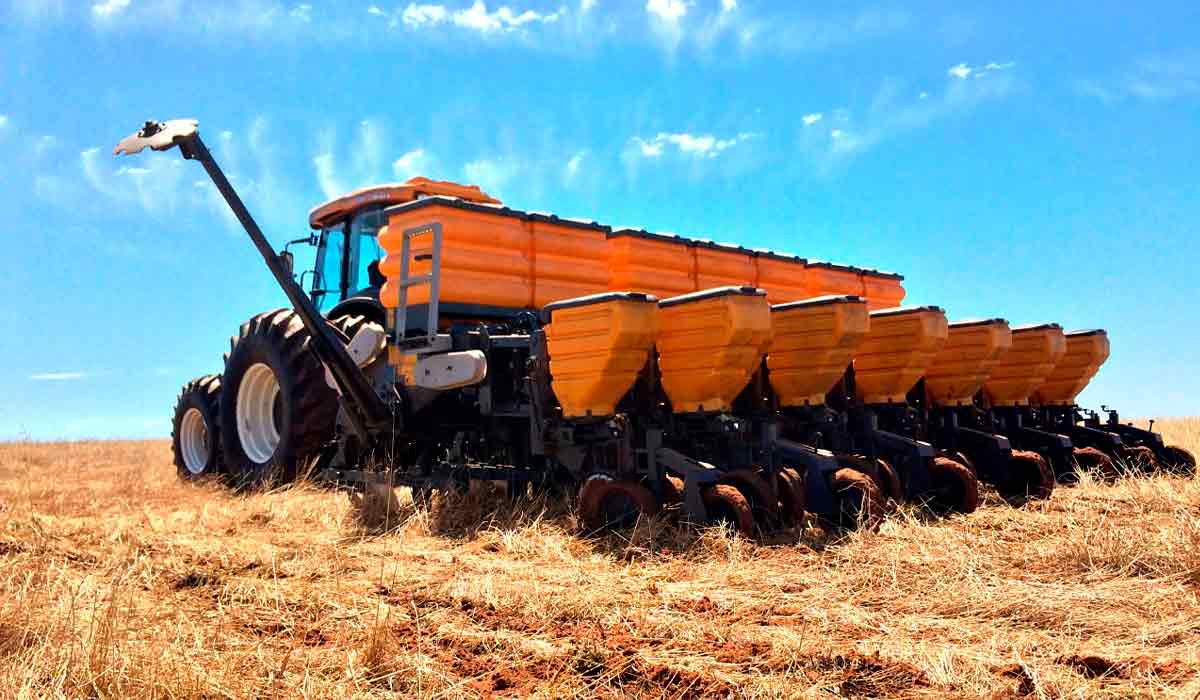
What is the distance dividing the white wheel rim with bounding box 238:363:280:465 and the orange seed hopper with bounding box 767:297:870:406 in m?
5.34

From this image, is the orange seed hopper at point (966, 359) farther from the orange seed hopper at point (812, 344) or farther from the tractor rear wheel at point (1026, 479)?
the orange seed hopper at point (812, 344)

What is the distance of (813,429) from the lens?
24.5 feet

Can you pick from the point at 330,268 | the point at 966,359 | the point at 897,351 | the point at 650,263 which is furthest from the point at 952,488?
the point at 330,268

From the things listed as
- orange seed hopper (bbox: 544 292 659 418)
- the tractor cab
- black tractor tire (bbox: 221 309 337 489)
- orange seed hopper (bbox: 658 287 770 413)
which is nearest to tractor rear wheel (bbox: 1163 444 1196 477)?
orange seed hopper (bbox: 658 287 770 413)

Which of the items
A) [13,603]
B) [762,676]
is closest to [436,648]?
[762,676]

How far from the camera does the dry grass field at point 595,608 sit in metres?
3.14

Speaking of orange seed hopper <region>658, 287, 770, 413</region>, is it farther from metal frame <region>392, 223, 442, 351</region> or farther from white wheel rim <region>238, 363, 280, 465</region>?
white wheel rim <region>238, 363, 280, 465</region>

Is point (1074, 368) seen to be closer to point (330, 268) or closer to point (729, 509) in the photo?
point (729, 509)

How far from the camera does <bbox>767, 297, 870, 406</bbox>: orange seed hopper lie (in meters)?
6.70

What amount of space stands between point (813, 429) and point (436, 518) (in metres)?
3.12

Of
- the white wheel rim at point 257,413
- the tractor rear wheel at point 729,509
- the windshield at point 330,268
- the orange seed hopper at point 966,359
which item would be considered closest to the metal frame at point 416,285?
the windshield at point 330,268

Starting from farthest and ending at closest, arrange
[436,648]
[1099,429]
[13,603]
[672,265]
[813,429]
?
[1099,429] < [672,265] < [813,429] < [13,603] < [436,648]

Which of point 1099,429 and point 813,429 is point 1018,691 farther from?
point 1099,429

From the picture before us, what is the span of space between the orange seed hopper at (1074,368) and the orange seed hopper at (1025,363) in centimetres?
101
